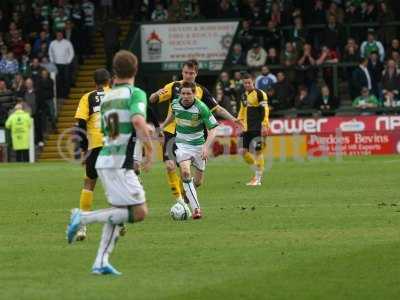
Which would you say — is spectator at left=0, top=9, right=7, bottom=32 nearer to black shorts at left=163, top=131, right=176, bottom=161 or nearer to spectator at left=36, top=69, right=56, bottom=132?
spectator at left=36, top=69, right=56, bottom=132

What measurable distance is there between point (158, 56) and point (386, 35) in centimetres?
740

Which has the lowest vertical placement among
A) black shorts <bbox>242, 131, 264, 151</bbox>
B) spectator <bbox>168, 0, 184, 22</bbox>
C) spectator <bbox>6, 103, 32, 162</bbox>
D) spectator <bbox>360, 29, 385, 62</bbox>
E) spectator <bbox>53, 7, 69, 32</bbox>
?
spectator <bbox>6, 103, 32, 162</bbox>

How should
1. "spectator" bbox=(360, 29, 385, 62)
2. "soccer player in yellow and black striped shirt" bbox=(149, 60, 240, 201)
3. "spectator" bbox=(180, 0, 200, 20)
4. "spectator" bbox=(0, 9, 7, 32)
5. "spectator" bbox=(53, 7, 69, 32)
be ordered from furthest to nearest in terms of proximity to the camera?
"spectator" bbox=(0, 9, 7, 32), "spectator" bbox=(53, 7, 69, 32), "spectator" bbox=(180, 0, 200, 20), "spectator" bbox=(360, 29, 385, 62), "soccer player in yellow and black striped shirt" bbox=(149, 60, 240, 201)

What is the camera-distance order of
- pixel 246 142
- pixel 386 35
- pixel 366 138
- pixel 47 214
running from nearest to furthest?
1. pixel 47 214
2. pixel 246 142
3. pixel 366 138
4. pixel 386 35

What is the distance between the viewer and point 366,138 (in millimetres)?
34312

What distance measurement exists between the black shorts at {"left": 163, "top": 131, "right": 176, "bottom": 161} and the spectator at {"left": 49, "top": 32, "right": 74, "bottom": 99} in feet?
65.6

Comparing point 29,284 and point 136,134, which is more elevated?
point 136,134

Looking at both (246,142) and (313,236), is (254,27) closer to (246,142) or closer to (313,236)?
(246,142)

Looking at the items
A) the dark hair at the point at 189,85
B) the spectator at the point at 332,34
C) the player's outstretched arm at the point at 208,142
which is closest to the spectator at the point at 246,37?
the spectator at the point at 332,34

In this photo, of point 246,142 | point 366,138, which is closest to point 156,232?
point 246,142

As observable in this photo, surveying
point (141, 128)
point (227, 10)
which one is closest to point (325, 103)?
point (227, 10)

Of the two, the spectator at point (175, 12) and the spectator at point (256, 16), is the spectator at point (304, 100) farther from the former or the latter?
the spectator at point (175, 12)

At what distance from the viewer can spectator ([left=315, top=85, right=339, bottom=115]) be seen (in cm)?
3512

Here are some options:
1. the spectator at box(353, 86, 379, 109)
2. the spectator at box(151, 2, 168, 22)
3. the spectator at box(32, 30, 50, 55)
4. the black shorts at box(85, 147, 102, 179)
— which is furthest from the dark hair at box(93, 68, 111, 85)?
the spectator at box(151, 2, 168, 22)
